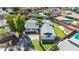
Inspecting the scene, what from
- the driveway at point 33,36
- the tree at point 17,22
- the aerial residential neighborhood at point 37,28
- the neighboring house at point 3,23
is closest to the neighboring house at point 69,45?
the aerial residential neighborhood at point 37,28

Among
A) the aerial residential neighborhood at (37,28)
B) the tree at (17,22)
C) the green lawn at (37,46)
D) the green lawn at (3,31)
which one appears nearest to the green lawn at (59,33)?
the aerial residential neighborhood at (37,28)

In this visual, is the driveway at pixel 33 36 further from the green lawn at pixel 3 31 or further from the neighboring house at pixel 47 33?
the green lawn at pixel 3 31

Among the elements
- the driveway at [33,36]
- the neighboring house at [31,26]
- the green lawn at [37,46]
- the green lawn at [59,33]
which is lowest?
the green lawn at [37,46]

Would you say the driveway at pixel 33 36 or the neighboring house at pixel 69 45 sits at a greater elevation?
the driveway at pixel 33 36

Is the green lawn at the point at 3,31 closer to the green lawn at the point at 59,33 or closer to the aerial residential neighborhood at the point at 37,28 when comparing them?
the aerial residential neighborhood at the point at 37,28
